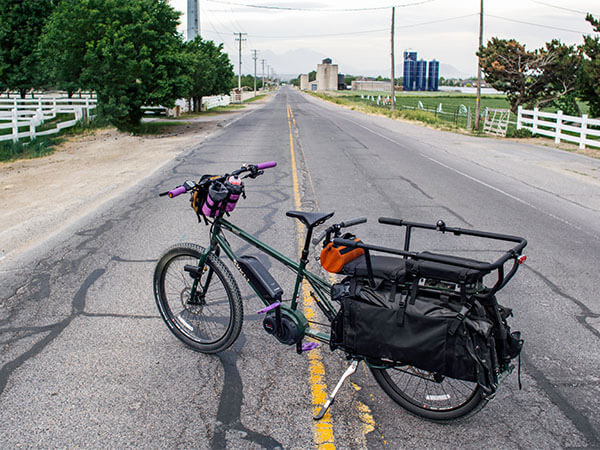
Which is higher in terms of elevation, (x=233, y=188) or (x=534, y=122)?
(x=534, y=122)

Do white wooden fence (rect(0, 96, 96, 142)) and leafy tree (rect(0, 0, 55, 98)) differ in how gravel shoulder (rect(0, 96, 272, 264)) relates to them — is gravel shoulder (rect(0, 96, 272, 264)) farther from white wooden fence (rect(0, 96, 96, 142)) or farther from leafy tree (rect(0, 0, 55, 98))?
leafy tree (rect(0, 0, 55, 98))

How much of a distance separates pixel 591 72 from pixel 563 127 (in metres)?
2.49

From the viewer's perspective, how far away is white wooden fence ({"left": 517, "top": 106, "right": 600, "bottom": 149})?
2065 cm

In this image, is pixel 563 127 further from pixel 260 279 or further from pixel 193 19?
pixel 193 19

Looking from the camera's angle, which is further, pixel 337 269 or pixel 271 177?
pixel 271 177

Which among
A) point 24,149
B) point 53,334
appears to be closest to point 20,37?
point 24,149

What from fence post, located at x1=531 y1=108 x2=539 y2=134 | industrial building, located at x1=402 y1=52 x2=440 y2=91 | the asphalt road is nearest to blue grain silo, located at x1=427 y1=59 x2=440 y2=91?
industrial building, located at x1=402 y1=52 x2=440 y2=91

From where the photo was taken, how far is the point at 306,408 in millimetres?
3459

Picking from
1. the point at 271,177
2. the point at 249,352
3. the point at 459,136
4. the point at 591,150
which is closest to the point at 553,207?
the point at 271,177

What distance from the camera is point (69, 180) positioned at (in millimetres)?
13344

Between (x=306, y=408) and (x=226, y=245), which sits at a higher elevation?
(x=226, y=245)

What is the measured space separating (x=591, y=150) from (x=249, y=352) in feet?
66.1

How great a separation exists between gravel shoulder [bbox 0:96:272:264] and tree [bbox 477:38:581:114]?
15.7 metres

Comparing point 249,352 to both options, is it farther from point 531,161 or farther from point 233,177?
point 531,161
